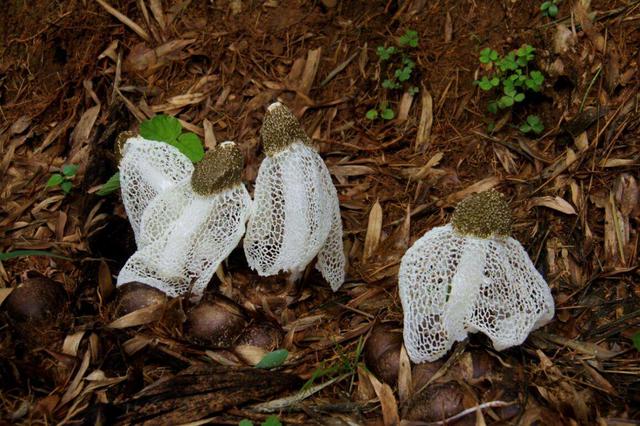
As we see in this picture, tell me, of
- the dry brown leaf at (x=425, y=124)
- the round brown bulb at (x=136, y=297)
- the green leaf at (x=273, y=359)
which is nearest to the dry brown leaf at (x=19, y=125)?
the round brown bulb at (x=136, y=297)

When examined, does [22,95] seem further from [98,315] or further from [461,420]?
[461,420]

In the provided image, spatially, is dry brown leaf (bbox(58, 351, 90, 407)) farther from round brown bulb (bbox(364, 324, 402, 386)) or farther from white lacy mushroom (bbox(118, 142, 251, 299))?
round brown bulb (bbox(364, 324, 402, 386))

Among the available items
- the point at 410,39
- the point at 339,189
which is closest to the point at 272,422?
the point at 339,189

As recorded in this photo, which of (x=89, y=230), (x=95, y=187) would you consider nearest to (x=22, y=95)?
(x=95, y=187)

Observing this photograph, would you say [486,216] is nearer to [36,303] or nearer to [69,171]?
[36,303]

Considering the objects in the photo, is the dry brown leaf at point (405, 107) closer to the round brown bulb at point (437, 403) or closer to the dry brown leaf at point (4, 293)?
the round brown bulb at point (437, 403)
